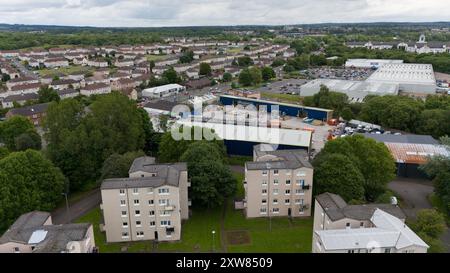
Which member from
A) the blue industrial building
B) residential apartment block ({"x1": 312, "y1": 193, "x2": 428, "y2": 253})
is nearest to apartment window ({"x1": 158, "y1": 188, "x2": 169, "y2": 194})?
residential apartment block ({"x1": 312, "y1": 193, "x2": 428, "y2": 253})

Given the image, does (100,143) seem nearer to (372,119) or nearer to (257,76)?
(372,119)

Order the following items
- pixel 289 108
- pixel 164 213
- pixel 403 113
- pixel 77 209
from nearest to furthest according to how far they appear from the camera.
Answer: pixel 164 213 < pixel 77 209 < pixel 403 113 < pixel 289 108

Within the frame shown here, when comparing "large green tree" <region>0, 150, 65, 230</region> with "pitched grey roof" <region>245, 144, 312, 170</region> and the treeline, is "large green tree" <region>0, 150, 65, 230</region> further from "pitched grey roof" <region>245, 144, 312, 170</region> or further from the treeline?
the treeline

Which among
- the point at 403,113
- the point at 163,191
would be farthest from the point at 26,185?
the point at 403,113

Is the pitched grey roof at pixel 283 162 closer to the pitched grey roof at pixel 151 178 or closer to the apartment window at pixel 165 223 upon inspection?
the pitched grey roof at pixel 151 178

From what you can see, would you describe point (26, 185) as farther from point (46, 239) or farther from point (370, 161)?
point (370, 161)

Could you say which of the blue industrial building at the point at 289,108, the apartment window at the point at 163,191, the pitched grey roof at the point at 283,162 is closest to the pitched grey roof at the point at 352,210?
the pitched grey roof at the point at 283,162
